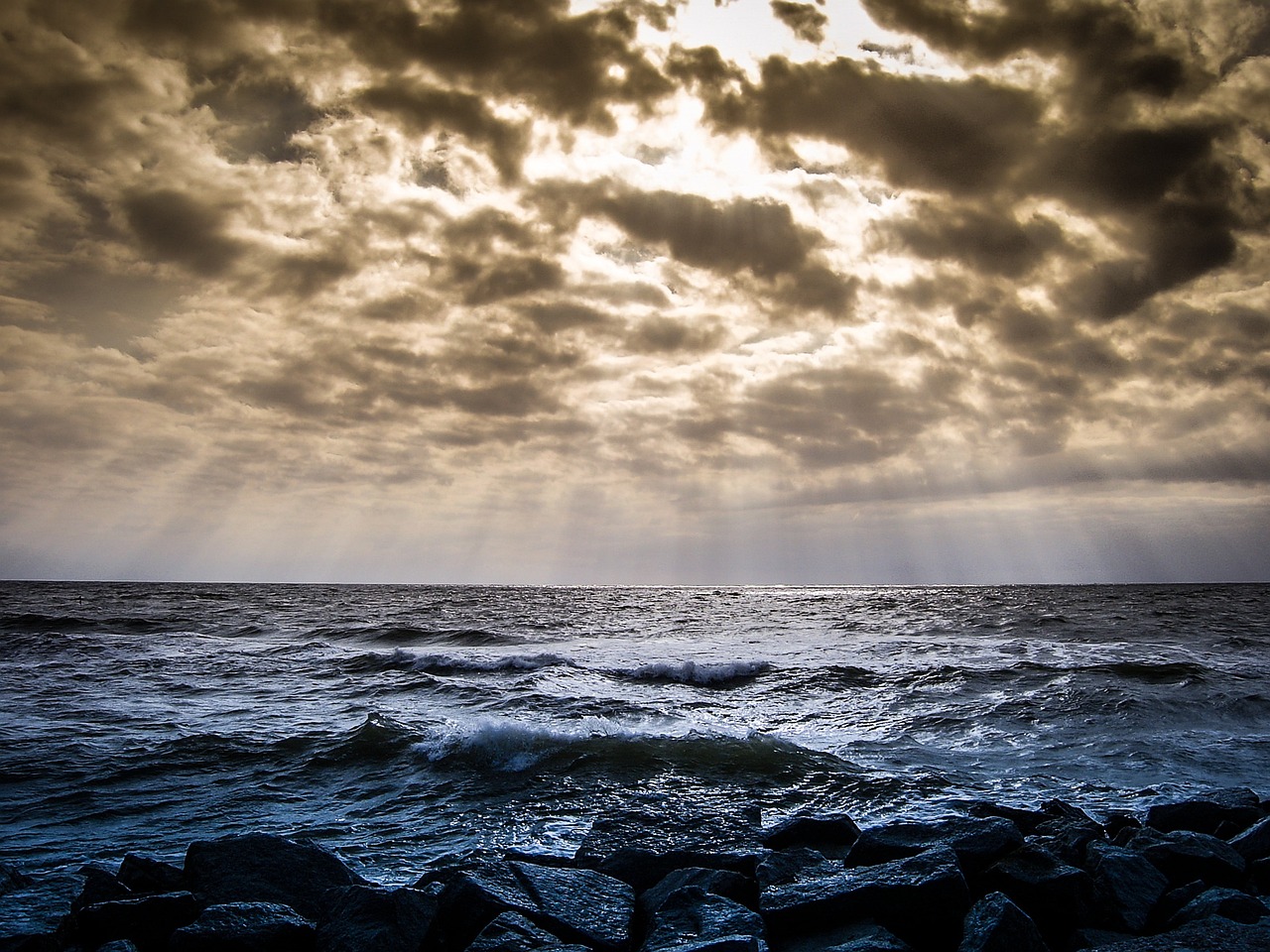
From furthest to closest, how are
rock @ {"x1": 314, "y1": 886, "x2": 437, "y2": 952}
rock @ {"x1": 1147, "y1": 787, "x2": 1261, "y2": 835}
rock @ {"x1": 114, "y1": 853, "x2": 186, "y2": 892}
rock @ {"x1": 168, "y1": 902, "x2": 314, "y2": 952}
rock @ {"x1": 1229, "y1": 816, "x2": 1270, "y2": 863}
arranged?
1. rock @ {"x1": 1147, "y1": 787, "x2": 1261, "y2": 835}
2. rock @ {"x1": 1229, "y1": 816, "x2": 1270, "y2": 863}
3. rock @ {"x1": 114, "y1": 853, "x2": 186, "y2": 892}
4. rock @ {"x1": 314, "y1": 886, "x2": 437, "y2": 952}
5. rock @ {"x1": 168, "y1": 902, "x2": 314, "y2": 952}

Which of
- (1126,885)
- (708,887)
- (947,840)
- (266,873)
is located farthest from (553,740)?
(1126,885)

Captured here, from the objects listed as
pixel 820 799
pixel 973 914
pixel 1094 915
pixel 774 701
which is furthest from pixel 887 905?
pixel 774 701

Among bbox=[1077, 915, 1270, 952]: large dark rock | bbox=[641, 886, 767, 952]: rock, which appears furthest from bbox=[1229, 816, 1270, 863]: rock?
bbox=[641, 886, 767, 952]: rock

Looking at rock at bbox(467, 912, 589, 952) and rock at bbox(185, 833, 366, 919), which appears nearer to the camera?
rock at bbox(467, 912, 589, 952)

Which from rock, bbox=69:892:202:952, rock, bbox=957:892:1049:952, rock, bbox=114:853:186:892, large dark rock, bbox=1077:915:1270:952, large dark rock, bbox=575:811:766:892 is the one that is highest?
large dark rock, bbox=1077:915:1270:952

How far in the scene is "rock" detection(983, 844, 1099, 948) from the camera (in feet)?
15.8

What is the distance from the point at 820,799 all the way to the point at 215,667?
1779 cm

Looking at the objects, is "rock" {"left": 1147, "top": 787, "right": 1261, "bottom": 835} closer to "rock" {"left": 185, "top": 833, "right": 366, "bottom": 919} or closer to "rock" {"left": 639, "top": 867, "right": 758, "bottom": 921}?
"rock" {"left": 639, "top": 867, "right": 758, "bottom": 921}

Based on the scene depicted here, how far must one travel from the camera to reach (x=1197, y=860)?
545 centimetres

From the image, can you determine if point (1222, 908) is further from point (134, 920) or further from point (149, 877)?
point (149, 877)

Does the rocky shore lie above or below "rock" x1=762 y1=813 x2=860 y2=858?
above

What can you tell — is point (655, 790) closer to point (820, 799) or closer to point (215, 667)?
point (820, 799)

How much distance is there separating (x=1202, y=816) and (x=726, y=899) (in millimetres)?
5178

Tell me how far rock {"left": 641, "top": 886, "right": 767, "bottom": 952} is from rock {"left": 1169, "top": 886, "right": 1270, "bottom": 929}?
266 cm
